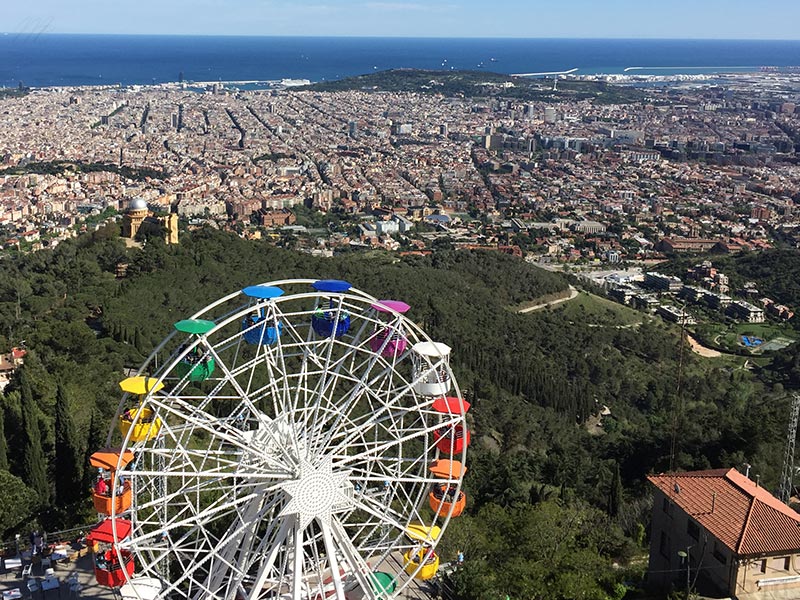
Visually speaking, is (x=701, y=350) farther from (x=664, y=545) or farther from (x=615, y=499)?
(x=664, y=545)

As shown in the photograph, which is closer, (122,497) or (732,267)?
(122,497)

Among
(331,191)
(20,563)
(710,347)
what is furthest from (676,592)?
(331,191)

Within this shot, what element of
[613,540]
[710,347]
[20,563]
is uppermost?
[20,563]

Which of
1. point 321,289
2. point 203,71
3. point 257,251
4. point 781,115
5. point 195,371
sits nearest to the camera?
point 195,371

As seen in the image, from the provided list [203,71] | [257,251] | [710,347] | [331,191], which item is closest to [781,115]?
[331,191]

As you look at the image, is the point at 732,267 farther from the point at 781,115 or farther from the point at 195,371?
the point at 781,115

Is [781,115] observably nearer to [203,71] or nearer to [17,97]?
Result: [17,97]

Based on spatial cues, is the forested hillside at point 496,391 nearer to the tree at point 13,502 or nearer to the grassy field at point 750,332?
the tree at point 13,502

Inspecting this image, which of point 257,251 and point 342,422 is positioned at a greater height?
point 342,422

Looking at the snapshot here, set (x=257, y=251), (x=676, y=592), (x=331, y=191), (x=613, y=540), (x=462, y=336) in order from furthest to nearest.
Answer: (x=331, y=191), (x=257, y=251), (x=462, y=336), (x=613, y=540), (x=676, y=592)
